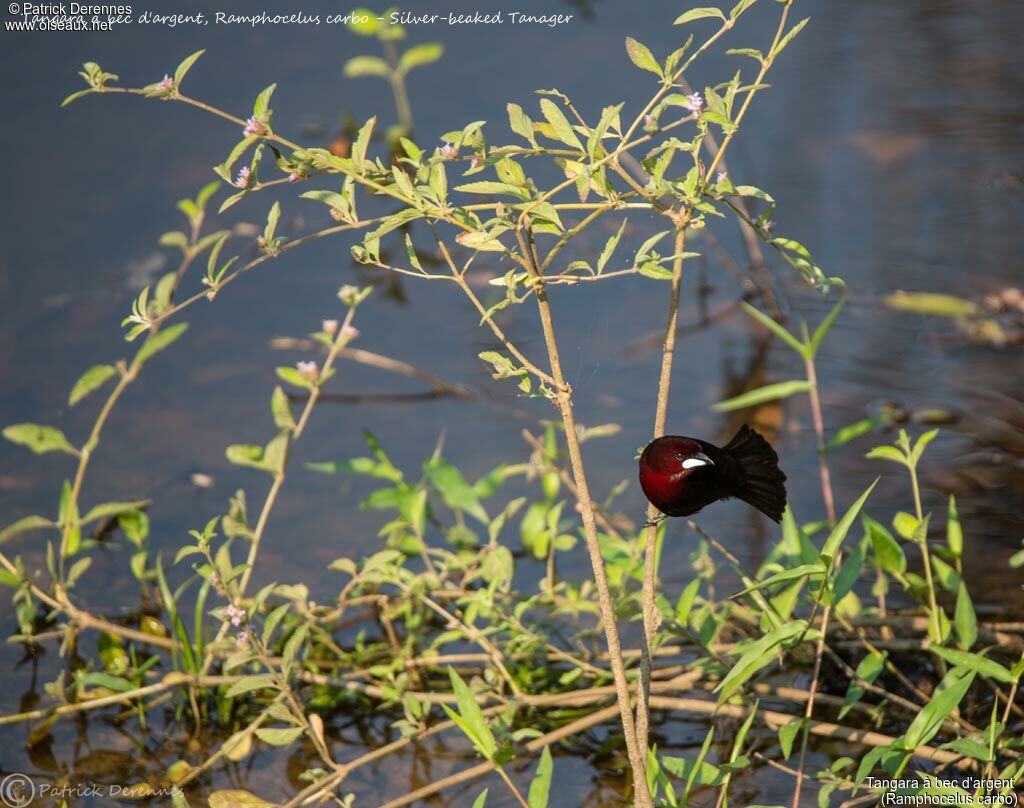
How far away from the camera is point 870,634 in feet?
8.52

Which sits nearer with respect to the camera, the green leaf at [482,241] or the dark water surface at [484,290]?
the green leaf at [482,241]

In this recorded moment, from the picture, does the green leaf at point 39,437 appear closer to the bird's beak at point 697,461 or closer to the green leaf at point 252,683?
the green leaf at point 252,683

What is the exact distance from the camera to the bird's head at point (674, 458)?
1726mm

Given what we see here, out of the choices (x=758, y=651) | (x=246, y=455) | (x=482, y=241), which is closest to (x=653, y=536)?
(x=758, y=651)

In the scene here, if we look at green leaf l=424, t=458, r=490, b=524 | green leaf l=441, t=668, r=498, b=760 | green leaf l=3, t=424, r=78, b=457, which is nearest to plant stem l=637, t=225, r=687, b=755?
green leaf l=441, t=668, r=498, b=760

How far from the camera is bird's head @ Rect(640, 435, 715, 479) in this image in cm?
173

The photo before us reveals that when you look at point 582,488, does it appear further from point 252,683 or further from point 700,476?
point 252,683

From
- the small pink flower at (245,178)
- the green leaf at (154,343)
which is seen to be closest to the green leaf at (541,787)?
the small pink flower at (245,178)

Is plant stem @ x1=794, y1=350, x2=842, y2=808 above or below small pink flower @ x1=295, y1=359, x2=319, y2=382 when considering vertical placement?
below

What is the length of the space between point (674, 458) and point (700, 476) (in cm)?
5

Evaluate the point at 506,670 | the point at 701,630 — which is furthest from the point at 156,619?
the point at 701,630

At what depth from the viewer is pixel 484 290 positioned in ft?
13.4

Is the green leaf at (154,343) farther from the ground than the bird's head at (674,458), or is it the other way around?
the bird's head at (674,458)

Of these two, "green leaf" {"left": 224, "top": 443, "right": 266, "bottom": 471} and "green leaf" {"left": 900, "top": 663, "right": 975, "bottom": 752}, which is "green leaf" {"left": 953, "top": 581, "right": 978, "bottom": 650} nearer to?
"green leaf" {"left": 900, "top": 663, "right": 975, "bottom": 752}
